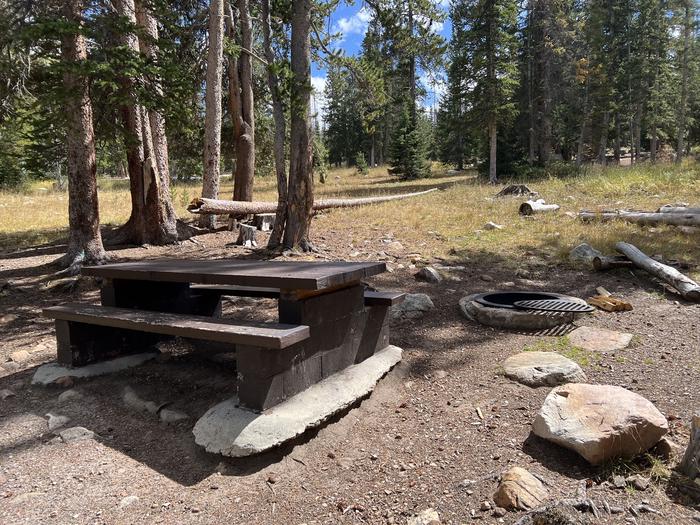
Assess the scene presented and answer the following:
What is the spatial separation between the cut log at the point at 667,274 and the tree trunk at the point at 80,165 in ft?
25.3

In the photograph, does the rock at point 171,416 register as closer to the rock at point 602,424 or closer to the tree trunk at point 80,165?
the rock at point 602,424

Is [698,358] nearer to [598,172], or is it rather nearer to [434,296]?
[434,296]

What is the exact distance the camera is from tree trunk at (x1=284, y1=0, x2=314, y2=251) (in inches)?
295

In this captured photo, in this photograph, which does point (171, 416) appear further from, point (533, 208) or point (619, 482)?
Result: point (533, 208)

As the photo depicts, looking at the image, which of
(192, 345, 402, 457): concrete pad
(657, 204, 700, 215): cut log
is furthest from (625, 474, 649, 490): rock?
(657, 204, 700, 215): cut log

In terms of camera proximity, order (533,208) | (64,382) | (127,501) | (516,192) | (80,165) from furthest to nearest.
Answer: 1. (516,192)
2. (533,208)
3. (80,165)
4. (64,382)
5. (127,501)

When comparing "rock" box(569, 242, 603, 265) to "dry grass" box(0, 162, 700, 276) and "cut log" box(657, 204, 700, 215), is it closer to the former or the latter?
"dry grass" box(0, 162, 700, 276)

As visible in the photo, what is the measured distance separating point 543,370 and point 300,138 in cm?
563

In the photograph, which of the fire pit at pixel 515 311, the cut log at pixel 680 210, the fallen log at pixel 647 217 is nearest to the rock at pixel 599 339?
the fire pit at pixel 515 311

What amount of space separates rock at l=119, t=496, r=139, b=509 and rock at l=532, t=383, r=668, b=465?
229 centimetres

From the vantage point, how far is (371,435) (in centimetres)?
312

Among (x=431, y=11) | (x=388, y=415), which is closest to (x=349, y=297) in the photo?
(x=388, y=415)

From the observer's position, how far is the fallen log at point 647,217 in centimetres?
907

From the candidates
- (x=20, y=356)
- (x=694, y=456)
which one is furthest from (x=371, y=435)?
(x=20, y=356)
